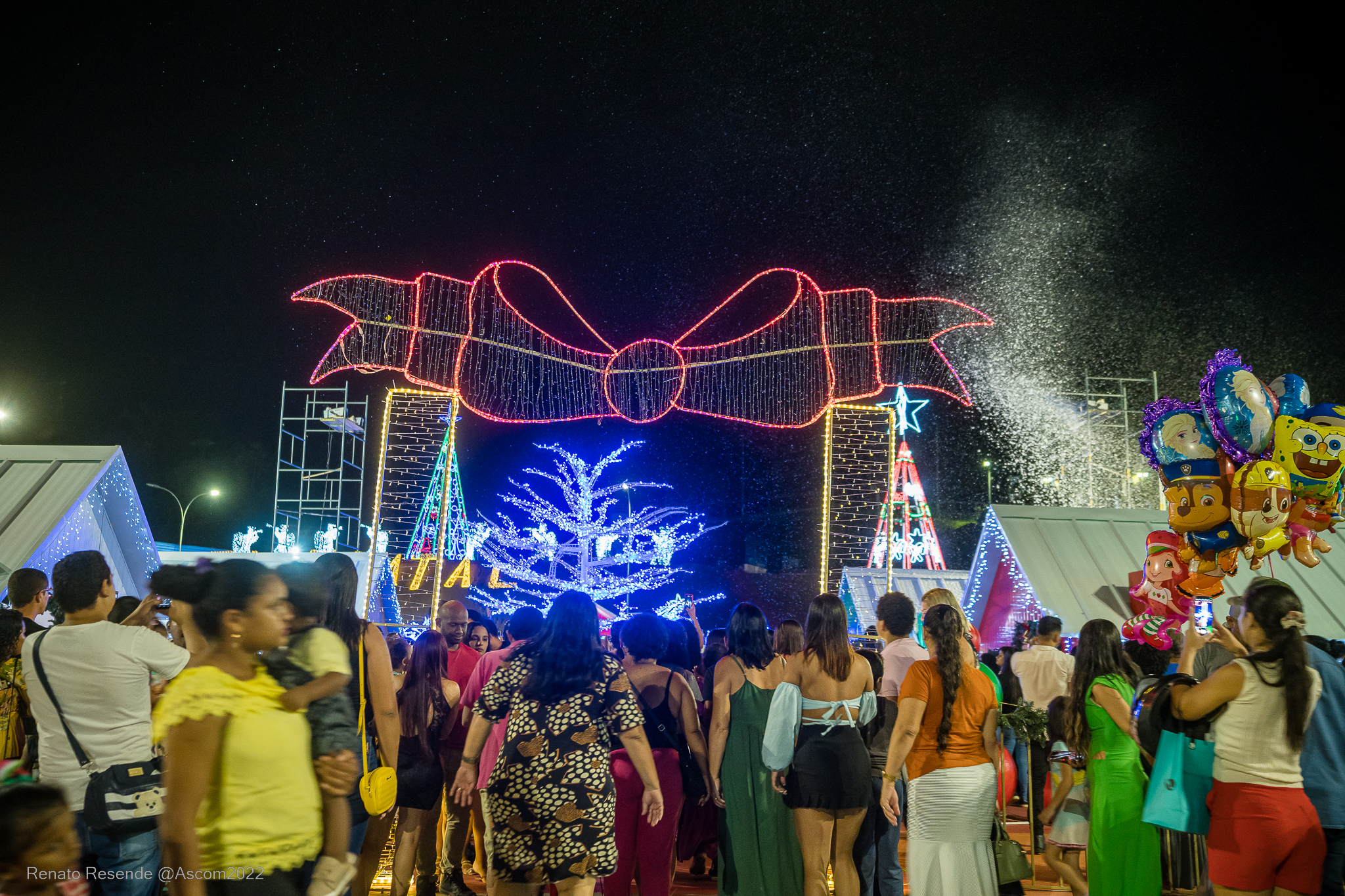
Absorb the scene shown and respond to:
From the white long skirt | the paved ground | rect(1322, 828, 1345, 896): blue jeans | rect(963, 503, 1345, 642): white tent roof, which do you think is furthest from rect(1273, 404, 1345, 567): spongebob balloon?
the white long skirt

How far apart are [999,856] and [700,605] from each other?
23.6 meters

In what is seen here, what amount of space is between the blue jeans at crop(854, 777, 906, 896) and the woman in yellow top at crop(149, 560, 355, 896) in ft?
11.2

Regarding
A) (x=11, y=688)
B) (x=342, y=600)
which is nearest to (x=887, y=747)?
(x=342, y=600)

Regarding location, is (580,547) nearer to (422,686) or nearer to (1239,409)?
(1239,409)

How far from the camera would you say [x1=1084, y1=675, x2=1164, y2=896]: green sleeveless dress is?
455 cm

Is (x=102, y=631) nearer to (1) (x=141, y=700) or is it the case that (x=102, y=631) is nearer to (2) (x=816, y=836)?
(1) (x=141, y=700)

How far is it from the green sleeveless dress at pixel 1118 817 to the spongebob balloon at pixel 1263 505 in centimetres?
319

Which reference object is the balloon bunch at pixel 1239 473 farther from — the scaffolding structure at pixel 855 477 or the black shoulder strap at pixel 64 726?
the black shoulder strap at pixel 64 726

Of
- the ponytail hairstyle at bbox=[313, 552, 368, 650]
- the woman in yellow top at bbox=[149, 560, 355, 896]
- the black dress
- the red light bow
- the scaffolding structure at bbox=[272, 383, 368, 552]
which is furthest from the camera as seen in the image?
the scaffolding structure at bbox=[272, 383, 368, 552]

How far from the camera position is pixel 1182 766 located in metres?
4.04

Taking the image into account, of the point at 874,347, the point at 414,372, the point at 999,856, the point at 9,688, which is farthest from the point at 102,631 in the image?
the point at 874,347

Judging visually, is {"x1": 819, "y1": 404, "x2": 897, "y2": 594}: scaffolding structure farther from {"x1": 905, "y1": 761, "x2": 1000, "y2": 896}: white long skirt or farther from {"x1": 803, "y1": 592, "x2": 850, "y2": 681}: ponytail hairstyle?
{"x1": 905, "y1": 761, "x2": 1000, "y2": 896}: white long skirt

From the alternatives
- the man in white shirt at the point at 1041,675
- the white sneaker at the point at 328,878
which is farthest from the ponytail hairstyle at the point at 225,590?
the man in white shirt at the point at 1041,675

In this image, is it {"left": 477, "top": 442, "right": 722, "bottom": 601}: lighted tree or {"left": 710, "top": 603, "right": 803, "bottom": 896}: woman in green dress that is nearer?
{"left": 710, "top": 603, "right": 803, "bottom": 896}: woman in green dress
